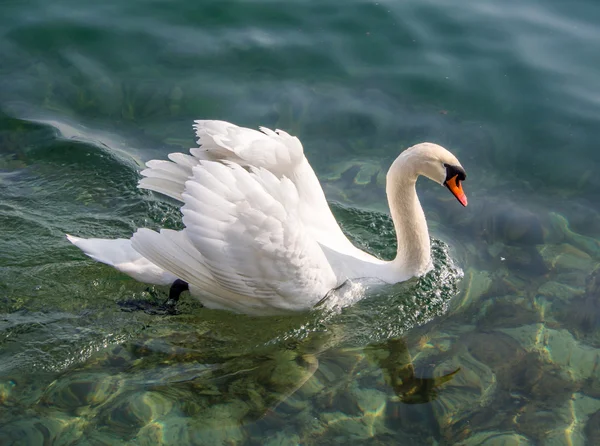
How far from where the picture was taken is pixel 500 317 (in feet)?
22.7

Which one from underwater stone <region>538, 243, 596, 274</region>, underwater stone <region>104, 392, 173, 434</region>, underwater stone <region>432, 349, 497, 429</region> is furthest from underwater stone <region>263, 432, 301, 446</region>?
underwater stone <region>538, 243, 596, 274</region>

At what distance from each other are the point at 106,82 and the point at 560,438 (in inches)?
247

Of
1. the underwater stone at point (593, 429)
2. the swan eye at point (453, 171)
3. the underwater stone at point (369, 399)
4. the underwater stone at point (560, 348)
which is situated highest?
the swan eye at point (453, 171)

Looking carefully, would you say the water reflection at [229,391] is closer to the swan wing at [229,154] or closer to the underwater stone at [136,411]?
the underwater stone at [136,411]

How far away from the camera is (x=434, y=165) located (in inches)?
256

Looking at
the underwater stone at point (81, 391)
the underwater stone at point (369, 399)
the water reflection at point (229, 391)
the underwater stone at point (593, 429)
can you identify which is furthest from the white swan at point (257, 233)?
the underwater stone at point (593, 429)

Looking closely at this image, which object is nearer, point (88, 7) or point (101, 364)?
point (101, 364)

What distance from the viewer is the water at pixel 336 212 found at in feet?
19.3

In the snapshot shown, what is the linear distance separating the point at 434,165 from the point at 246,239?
1.67 metres

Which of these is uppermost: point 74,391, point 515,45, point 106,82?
point 515,45

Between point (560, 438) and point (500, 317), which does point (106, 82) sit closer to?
point (500, 317)

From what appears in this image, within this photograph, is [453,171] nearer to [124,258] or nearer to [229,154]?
[229,154]

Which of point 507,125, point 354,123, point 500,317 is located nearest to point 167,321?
point 500,317

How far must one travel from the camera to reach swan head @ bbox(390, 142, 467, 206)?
6.47m
